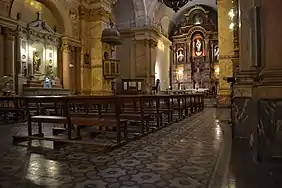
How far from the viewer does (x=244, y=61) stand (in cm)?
396

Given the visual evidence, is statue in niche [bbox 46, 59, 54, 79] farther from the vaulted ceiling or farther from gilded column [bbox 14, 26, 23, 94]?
the vaulted ceiling

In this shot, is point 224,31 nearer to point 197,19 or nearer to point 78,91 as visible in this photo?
point 78,91

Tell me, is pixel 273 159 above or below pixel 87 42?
below

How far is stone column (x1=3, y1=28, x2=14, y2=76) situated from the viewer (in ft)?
33.4

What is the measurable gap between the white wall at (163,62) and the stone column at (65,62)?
1032 centimetres

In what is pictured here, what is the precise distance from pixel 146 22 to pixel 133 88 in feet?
16.6

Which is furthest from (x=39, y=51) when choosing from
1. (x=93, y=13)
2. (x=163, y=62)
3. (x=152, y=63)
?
(x=163, y=62)

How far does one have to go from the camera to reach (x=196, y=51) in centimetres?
2723

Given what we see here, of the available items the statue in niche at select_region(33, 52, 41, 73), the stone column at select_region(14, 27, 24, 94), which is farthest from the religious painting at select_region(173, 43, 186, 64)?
the stone column at select_region(14, 27, 24, 94)

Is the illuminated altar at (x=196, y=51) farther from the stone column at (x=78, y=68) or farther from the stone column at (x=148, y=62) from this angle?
the stone column at (x=78, y=68)

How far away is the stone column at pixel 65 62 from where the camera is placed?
13406mm

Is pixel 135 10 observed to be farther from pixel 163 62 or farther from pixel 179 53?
pixel 179 53

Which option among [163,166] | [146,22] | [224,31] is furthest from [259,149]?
[146,22]

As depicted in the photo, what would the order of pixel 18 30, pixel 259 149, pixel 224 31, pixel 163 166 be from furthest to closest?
pixel 224 31 → pixel 18 30 → pixel 259 149 → pixel 163 166
